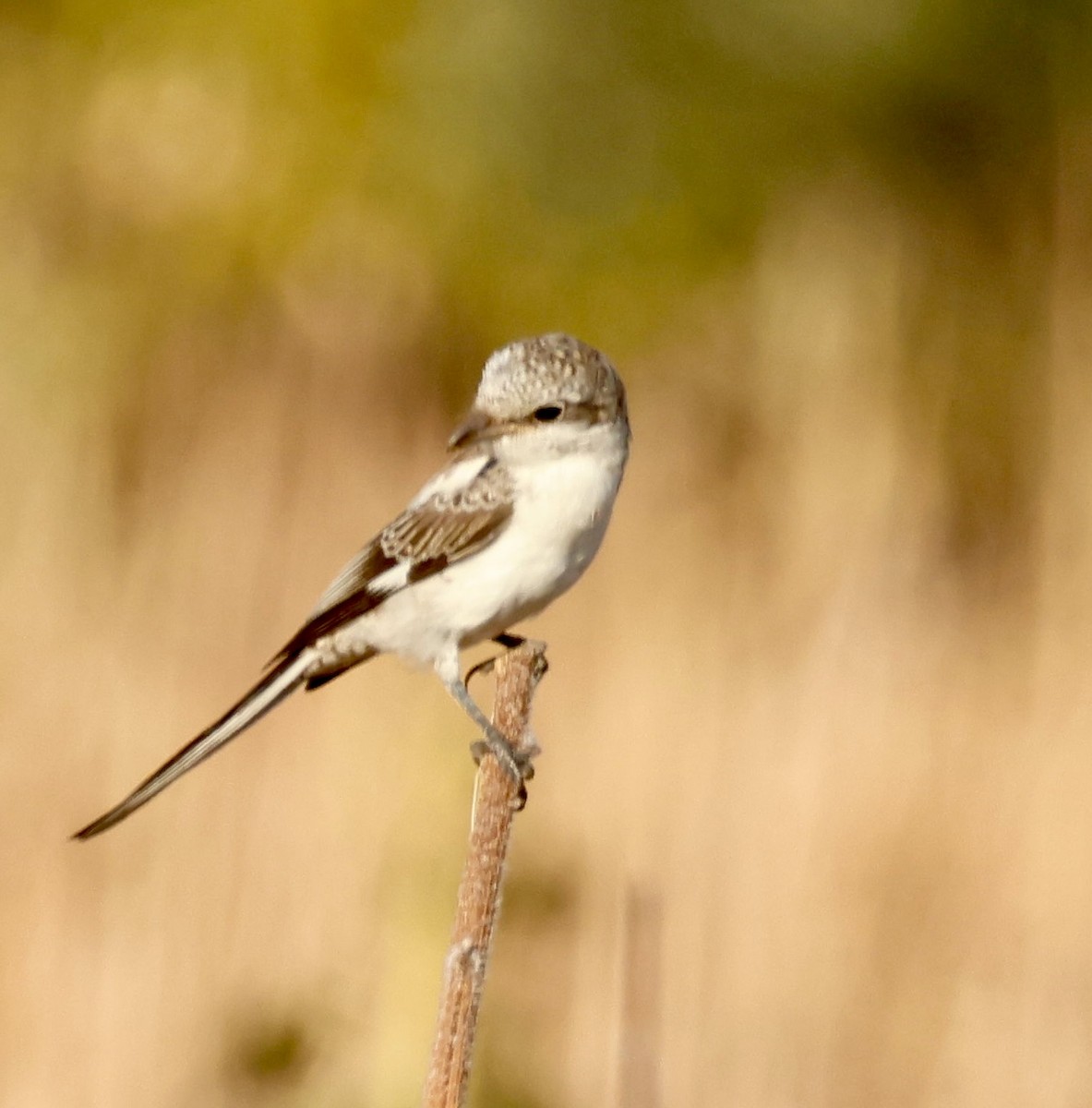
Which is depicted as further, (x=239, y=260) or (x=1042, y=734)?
(x=239, y=260)

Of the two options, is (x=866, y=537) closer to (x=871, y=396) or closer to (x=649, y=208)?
(x=871, y=396)

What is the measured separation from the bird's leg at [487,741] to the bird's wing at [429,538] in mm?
155

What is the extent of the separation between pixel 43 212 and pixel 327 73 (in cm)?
69

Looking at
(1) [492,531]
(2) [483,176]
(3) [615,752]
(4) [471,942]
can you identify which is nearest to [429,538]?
(1) [492,531]

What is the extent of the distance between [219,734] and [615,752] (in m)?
0.87

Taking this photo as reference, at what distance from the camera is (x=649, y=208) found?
311cm

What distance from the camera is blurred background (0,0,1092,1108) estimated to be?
2.35 m

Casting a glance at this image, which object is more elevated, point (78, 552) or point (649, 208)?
point (649, 208)

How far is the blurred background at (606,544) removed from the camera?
235cm

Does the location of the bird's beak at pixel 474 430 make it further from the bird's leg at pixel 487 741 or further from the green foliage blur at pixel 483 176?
the green foliage blur at pixel 483 176

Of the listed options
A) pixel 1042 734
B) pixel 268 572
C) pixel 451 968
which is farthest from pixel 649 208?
pixel 451 968

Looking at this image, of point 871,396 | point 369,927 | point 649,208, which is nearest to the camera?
point 369,927

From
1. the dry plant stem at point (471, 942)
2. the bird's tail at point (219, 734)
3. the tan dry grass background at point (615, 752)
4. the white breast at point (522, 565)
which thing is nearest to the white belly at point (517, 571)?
the white breast at point (522, 565)

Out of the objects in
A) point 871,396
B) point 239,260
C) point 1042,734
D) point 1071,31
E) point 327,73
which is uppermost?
point 1071,31
